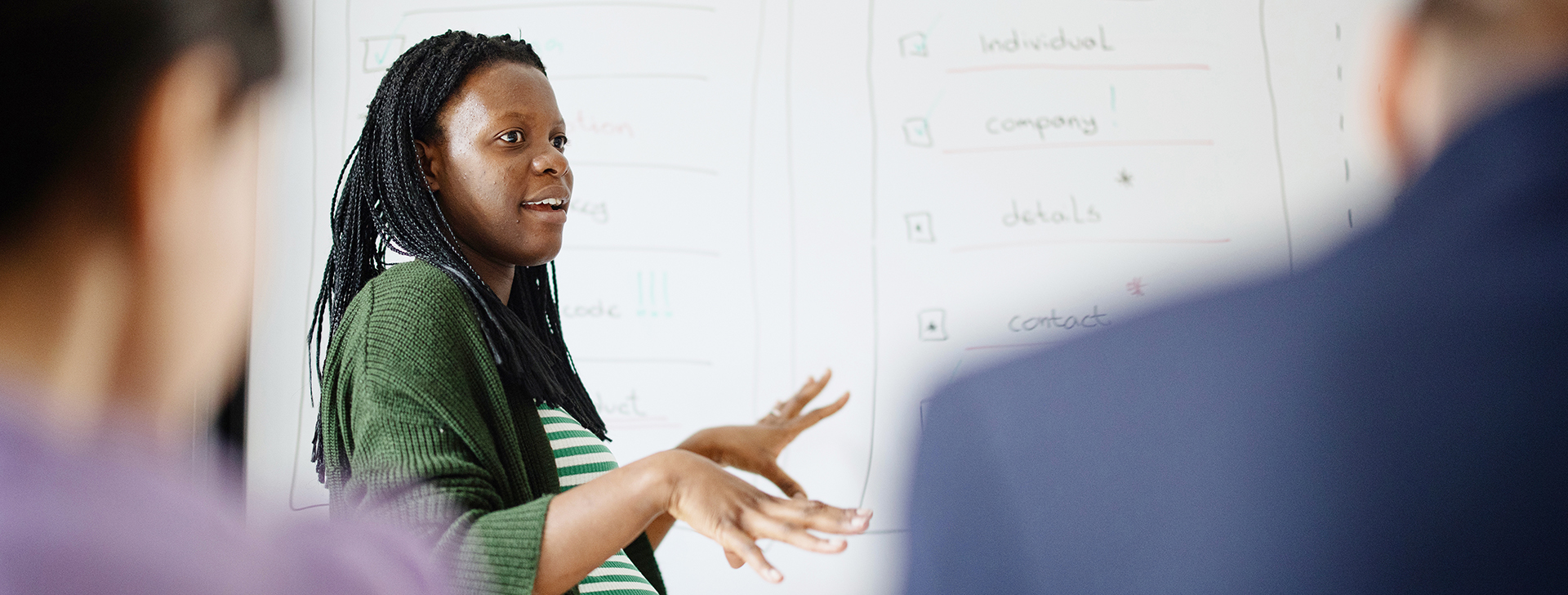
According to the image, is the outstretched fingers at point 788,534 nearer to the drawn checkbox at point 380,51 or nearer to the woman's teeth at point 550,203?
the woman's teeth at point 550,203

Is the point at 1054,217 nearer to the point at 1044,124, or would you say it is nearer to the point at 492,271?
the point at 1044,124

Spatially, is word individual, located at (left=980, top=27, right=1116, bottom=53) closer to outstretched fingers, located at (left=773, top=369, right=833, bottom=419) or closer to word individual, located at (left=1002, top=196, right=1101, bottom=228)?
word individual, located at (left=1002, top=196, right=1101, bottom=228)

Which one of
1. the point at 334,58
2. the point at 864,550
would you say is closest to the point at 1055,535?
the point at 864,550

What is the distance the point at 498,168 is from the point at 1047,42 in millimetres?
908

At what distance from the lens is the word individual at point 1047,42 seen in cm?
152

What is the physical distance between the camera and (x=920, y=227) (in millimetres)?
1492

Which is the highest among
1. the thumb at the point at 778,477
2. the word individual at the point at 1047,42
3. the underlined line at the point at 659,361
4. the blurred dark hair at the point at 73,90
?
the word individual at the point at 1047,42

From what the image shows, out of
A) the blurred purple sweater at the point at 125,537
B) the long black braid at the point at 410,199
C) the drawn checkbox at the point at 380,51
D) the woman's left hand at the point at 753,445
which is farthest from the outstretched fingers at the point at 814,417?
the blurred purple sweater at the point at 125,537

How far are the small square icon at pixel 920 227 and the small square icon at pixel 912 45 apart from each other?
0.78 ft

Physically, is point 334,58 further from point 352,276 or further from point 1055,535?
point 1055,535

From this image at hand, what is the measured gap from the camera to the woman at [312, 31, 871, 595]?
0.67 meters

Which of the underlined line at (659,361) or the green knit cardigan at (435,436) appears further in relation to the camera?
the underlined line at (659,361)

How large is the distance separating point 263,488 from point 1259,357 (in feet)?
4.64

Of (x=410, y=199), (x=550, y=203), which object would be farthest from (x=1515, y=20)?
(x=410, y=199)
